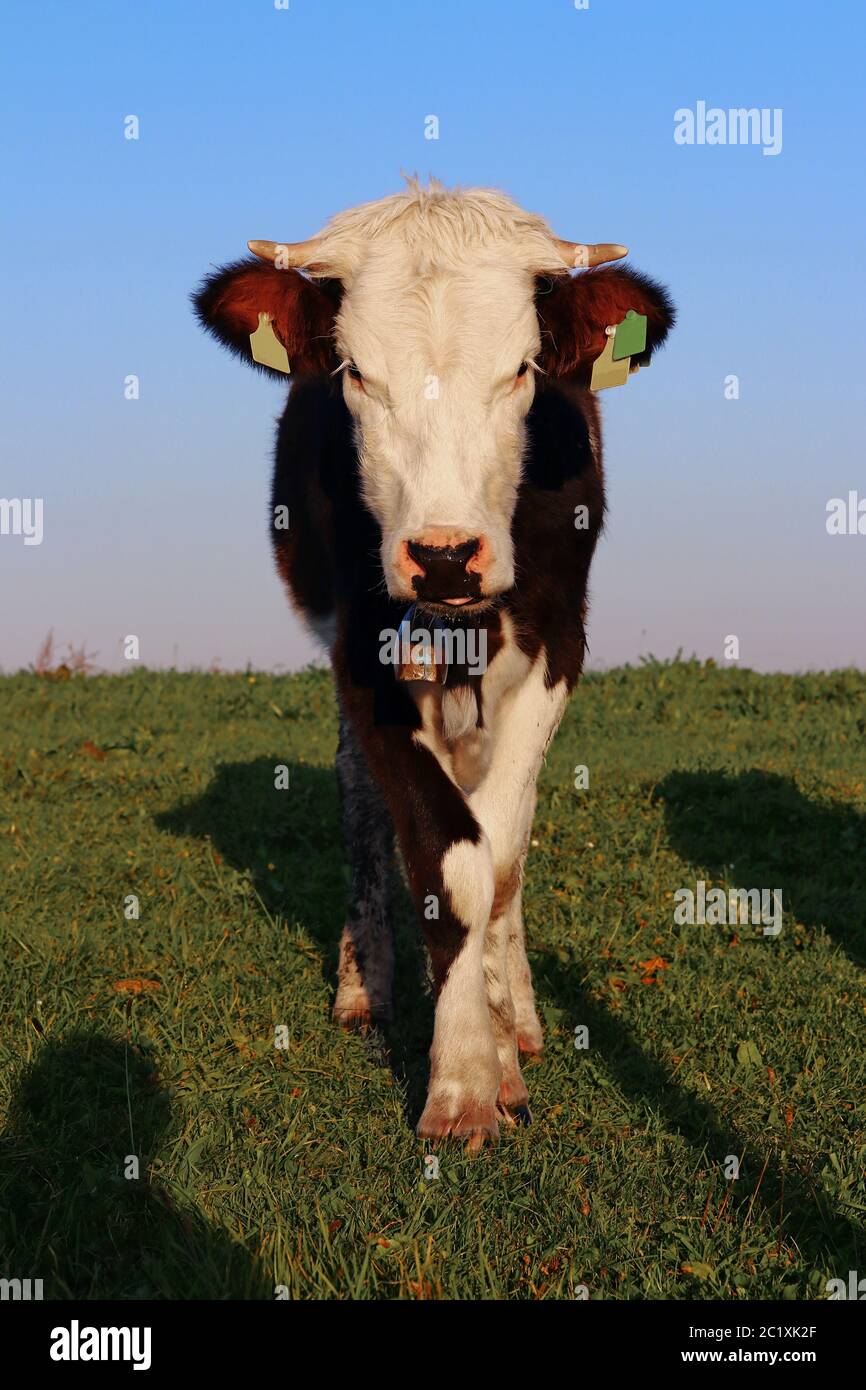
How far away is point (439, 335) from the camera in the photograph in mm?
5223

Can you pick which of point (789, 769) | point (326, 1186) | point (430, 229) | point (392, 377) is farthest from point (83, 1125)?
point (789, 769)

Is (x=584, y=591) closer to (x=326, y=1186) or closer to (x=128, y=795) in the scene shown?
(x=326, y=1186)

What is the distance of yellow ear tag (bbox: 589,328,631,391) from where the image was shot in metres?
5.87

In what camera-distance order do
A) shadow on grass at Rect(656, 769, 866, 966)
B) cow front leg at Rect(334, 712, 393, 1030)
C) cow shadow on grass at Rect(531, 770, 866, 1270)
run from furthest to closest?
1. shadow on grass at Rect(656, 769, 866, 966)
2. cow front leg at Rect(334, 712, 393, 1030)
3. cow shadow on grass at Rect(531, 770, 866, 1270)

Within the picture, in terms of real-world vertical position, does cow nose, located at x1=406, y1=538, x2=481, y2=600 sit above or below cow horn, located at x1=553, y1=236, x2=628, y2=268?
below

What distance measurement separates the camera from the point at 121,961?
21.3 feet

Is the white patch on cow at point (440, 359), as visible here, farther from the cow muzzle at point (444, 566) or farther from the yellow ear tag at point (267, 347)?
the yellow ear tag at point (267, 347)

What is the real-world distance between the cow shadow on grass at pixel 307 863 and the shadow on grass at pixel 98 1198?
3.23 ft

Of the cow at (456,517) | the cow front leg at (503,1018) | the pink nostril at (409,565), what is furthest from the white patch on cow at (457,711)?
the pink nostril at (409,565)

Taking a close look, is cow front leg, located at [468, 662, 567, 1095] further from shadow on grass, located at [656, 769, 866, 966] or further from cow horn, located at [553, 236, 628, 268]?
shadow on grass, located at [656, 769, 866, 966]

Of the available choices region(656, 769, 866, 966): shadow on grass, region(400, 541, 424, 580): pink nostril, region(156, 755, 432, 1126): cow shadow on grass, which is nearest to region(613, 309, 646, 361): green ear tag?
region(400, 541, 424, 580): pink nostril

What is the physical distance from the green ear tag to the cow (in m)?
0.04

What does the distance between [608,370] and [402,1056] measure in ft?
9.39

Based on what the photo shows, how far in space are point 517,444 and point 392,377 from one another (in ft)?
1.71
